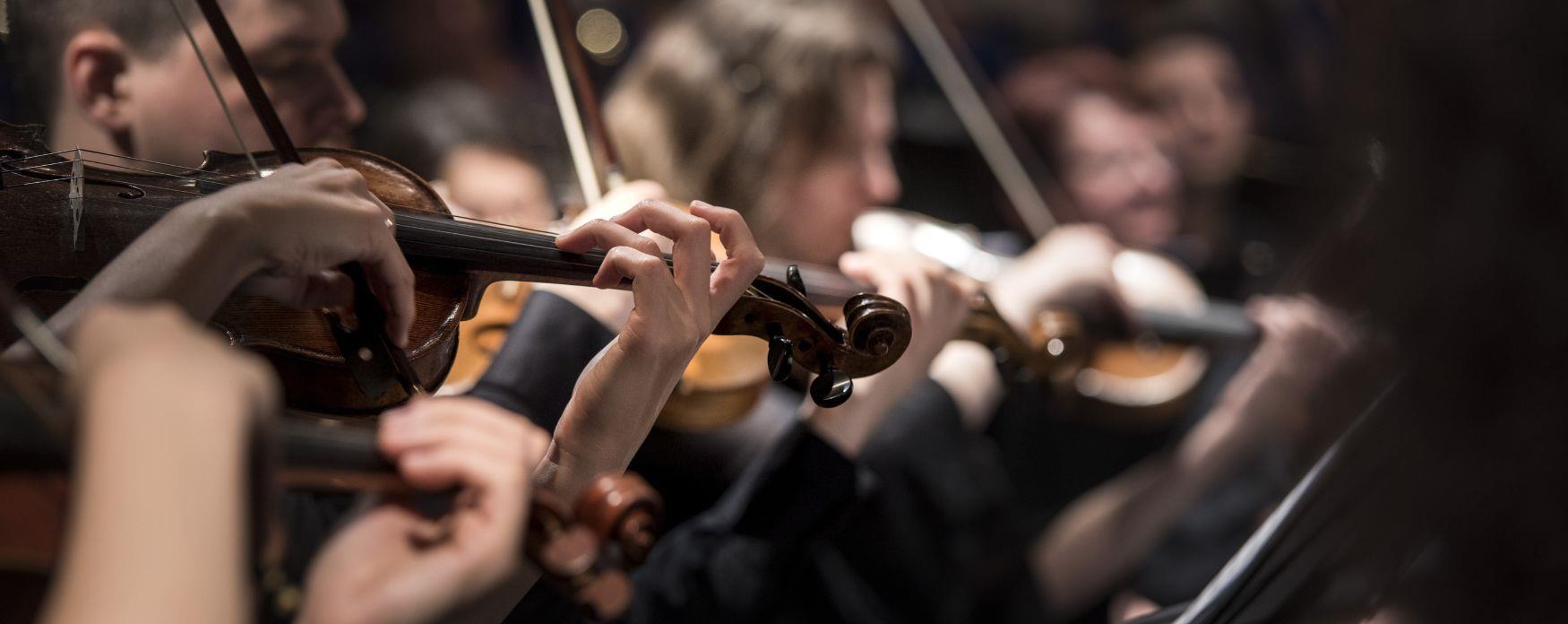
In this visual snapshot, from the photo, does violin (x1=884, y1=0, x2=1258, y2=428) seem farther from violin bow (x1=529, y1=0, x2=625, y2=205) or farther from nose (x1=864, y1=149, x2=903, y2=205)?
violin bow (x1=529, y1=0, x2=625, y2=205)

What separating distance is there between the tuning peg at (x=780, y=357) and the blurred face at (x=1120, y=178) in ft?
4.92

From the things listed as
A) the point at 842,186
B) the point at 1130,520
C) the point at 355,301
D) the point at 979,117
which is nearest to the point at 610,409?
the point at 355,301

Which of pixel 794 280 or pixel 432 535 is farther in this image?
pixel 794 280

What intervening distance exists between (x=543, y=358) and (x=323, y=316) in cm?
18

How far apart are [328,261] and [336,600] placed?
0.17 metres

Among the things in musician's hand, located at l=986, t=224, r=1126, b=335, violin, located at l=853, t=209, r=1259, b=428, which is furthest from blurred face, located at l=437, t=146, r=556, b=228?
musician's hand, located at l=986, t=224, r=1126, b=335

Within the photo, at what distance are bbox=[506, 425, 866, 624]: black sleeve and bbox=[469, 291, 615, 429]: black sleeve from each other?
0.90 ft

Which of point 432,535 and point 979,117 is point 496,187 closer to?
point 432,535

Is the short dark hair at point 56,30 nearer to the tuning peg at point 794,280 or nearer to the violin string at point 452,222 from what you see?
the violin string at point 452,222

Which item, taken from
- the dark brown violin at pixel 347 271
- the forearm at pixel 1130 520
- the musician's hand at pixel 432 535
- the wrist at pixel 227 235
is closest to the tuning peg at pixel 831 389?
the dark brown violin at pixel 347 271

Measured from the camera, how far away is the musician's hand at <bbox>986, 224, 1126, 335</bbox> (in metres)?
1.52

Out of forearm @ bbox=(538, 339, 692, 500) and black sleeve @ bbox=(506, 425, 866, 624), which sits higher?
forearm @ bbox=(538, 339, 692, 500)

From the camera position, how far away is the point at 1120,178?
7.29ft

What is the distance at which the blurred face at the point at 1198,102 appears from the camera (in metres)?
2.51
